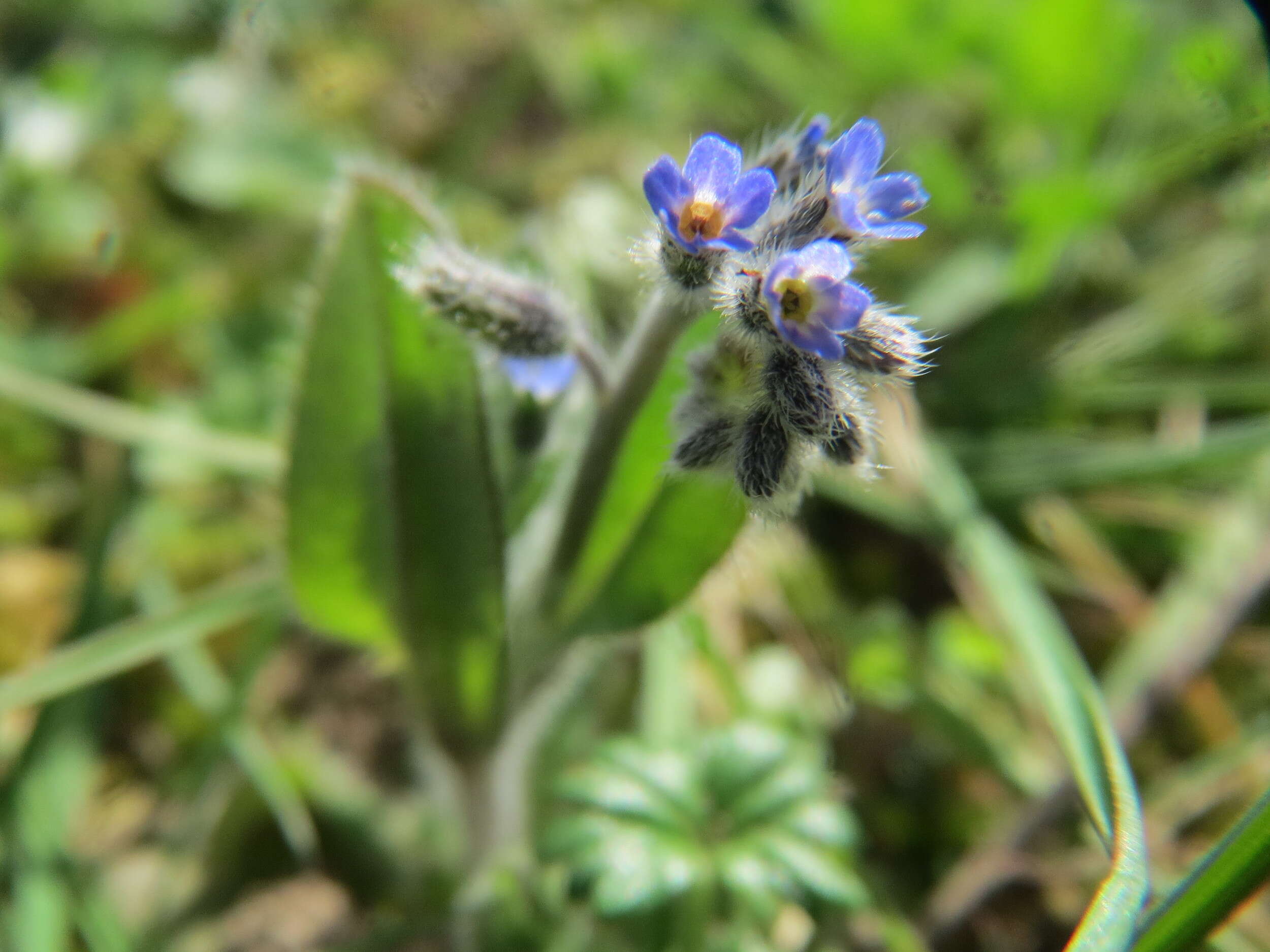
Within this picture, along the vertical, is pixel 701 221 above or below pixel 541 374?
above

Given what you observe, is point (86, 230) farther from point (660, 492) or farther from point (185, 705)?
point (660, 492)

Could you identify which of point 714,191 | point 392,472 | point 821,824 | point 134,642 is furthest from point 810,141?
point 134,642

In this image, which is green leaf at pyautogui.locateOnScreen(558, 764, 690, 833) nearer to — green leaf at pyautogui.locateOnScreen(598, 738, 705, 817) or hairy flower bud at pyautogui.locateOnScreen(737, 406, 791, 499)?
green leaf at pyautogui.locateOnScreen(598, 738, 705, 817)

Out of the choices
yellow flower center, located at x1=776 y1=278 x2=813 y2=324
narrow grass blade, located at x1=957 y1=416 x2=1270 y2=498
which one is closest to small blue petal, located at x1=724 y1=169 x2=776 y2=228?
yellow flower center, located at x1=776 y1=278 x2=813 y2=324

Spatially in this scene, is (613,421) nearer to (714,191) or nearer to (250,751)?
(714,191)

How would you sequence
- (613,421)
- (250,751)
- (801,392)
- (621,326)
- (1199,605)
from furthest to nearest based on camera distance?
(621,326) → (1199,605) → (250,751) → (613,421) → (801,392)
